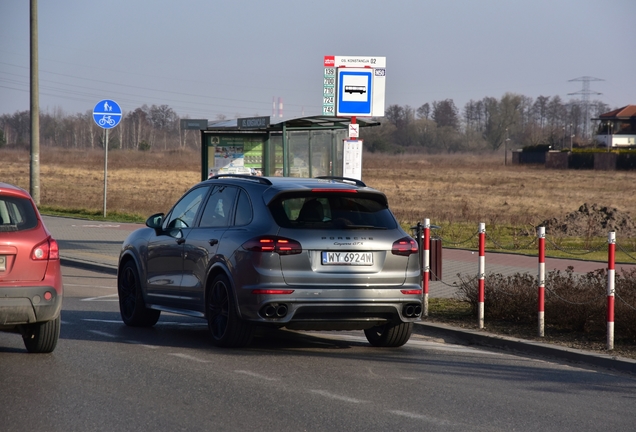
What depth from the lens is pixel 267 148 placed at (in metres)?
18.5

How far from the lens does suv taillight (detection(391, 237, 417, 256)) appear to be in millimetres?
9055

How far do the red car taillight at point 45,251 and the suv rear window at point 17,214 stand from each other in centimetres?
20

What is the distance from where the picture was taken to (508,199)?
42625mm

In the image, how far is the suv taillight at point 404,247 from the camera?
9055 mm

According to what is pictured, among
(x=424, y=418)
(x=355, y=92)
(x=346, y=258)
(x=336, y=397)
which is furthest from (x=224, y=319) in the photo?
(x=355, y=92)

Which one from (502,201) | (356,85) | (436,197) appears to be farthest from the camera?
(436,197)

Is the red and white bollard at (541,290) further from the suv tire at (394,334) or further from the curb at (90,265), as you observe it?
the curb at (90,265)

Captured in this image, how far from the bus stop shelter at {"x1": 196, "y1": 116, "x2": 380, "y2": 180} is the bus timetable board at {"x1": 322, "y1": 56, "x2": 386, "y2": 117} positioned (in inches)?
131

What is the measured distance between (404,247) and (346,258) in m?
0.64

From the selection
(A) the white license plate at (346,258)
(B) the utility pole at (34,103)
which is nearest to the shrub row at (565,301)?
(A) the white license plate at (346,258)

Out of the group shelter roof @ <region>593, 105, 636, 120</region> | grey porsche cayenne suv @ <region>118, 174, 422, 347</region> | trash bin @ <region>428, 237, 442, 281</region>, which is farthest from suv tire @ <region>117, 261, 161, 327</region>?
shelter roof @ <region>593, 105, 636, 120</region>

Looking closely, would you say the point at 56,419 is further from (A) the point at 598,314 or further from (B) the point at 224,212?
(A) the point at 598,314

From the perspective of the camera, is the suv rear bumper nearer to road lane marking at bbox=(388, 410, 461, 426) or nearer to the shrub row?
road lane marking at bbox=(388, 410, 461, 426)

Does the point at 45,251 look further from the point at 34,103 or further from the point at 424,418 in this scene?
the point at 34,103
